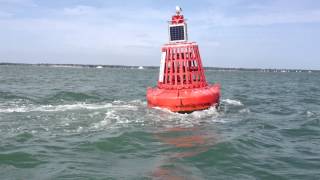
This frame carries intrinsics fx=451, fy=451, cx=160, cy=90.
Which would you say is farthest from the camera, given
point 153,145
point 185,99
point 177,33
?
point 177,33

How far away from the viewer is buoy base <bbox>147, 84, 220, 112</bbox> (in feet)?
65.4

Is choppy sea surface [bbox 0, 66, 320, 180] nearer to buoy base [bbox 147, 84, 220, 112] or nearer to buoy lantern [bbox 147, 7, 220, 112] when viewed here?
buoy base [bbox 147, 84, 220, 112]

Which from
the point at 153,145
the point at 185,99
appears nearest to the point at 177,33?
the point at 185,99

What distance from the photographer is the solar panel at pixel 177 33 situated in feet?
71.5

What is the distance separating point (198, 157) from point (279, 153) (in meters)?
2.57

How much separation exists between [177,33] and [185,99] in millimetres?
3721

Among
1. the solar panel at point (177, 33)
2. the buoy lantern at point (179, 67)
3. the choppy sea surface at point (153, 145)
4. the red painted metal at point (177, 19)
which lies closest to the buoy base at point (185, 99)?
the buoy lantern at point (179, 67)

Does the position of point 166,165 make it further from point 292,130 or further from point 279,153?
point 292,130

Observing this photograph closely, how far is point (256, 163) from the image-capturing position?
11336 mm

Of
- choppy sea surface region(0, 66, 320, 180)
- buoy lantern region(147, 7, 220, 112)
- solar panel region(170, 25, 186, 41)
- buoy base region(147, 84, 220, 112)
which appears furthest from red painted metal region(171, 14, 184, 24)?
choppy sea surface region(0, 66, 320, 180)

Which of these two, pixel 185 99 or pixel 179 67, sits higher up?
pixel 179 67

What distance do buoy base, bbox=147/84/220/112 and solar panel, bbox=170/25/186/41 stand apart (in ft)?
8.63

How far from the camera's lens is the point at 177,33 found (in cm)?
2184

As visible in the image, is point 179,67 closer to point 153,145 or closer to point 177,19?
point 177,19
